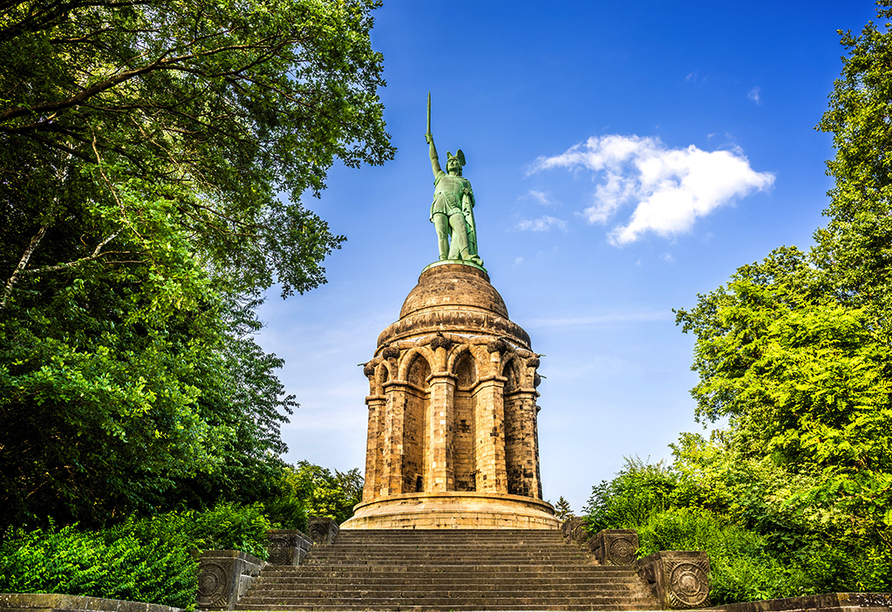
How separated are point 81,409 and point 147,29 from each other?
564cm

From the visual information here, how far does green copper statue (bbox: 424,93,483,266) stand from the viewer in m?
25.0

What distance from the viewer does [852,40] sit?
1669 cm

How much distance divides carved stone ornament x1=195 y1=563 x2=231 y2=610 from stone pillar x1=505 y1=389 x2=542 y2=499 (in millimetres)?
12065

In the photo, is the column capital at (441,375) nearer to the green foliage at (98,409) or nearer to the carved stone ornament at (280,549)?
the green foliage at (98,409)

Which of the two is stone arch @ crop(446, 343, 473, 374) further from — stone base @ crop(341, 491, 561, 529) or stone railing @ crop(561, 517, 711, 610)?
stone railing @ crop(561, 517, 711, 610)

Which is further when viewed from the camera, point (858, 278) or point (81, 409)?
point (858, 278)

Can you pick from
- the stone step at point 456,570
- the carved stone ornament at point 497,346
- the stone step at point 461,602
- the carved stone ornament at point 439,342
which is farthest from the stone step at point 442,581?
the carved stone ornament at point 439,342

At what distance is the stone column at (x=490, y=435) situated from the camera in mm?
19156

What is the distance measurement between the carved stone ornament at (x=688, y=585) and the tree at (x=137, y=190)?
804 cm

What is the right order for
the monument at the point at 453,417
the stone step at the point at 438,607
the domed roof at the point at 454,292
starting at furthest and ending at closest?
1. the domed roof at the point at 454,292
2. the monument at the point at 453,417
3. the stone step at the point at 438,607

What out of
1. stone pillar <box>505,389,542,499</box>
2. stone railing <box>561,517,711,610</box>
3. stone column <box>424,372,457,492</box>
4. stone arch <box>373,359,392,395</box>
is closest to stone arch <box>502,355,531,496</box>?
stone pillar <box>505,389,542,499</box>

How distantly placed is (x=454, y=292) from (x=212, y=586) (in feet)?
48.5

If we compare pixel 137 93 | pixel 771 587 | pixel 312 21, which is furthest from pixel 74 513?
pixel 771 587

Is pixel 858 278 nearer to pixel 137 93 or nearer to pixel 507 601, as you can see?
pixel 507 601
